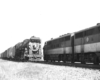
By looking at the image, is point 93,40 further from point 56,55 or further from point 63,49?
point 56,55

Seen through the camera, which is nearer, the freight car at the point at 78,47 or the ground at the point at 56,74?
the ground at the point at 56,74

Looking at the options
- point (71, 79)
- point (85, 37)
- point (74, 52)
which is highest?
point (85, 37)

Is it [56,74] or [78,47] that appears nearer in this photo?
[56,74]

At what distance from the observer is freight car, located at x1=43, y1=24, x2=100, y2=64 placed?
52.1ft

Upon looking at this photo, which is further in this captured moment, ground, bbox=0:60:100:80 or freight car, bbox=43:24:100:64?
freight car, bbox=43:24:100:64

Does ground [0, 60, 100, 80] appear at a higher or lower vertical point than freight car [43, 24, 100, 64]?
lower

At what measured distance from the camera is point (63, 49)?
22.5 m

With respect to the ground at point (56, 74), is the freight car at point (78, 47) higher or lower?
higher

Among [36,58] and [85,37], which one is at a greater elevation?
[85,37]

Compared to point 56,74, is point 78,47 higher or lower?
higher

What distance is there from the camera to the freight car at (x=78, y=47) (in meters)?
15.9

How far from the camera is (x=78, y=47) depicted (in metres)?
19.0

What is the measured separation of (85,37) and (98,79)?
909cm

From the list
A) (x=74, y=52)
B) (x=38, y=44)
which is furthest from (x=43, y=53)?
(x=74, y=52)
